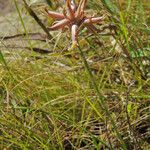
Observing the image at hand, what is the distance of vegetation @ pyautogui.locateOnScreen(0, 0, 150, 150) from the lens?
1411 millimetres

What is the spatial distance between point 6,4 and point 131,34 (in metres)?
1.23

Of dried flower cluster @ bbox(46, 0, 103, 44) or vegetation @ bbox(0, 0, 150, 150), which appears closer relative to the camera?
dried flower cluster @ bbox(46, 0, 103, 44)

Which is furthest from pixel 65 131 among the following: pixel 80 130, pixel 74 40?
pixel 74 40

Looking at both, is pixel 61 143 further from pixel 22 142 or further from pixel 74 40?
pixel 74 40

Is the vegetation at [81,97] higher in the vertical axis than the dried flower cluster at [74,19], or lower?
lower

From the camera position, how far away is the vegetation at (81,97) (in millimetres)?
1411

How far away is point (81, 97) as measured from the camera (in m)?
1.45

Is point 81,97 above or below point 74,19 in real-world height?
below

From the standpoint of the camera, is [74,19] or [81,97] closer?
[74,19]

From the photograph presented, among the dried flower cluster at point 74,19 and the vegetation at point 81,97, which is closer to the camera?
the dried flower cluster at point 74,19

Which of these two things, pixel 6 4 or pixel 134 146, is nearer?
pixel 134 146

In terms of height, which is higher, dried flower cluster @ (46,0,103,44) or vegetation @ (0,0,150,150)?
dried flower cluster @ (46,0,103,44)

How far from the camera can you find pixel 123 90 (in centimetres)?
157

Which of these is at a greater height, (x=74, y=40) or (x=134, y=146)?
(x=74, y=40)
